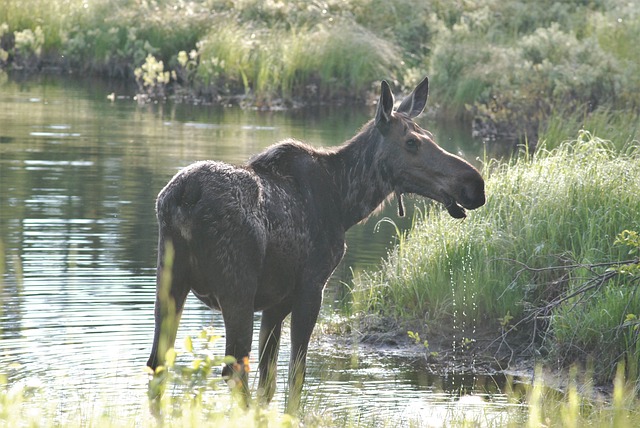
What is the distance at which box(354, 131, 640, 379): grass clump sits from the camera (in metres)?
10.4

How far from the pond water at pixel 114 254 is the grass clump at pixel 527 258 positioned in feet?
2.50

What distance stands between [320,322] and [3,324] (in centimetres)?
278

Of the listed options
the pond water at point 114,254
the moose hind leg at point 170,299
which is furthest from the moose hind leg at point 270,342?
the moose hind leg at point 170,299

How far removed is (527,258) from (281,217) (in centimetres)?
399

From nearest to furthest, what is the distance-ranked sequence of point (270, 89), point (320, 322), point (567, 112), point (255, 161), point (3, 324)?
point (255, 161) → point (3, 324) → point (320, 322) → point (567, 112) → point (270, 89)

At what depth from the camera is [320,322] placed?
11.4 meters

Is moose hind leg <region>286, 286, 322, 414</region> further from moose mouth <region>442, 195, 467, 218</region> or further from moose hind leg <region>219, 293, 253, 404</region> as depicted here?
moose mouth <region>442, 195, 467, 218</region>

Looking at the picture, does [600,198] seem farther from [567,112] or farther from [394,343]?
[567,112]

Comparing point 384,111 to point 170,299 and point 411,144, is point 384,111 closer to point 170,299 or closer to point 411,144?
point 411,144

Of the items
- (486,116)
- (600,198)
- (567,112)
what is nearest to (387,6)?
(486,116)

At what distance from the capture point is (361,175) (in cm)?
859

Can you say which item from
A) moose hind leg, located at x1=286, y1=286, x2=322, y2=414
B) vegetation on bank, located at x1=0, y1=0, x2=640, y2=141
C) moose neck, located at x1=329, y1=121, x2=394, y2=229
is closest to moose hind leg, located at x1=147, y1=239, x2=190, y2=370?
moose hind leg, located at x1=286, y1=286, x2=322, y2=414

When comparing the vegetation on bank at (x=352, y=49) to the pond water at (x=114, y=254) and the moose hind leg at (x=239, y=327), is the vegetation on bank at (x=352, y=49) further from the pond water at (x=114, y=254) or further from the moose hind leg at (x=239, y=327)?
the moose hind leg at (x=239, y=327)

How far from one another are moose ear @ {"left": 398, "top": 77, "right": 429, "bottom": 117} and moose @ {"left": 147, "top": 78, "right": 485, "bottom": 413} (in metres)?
0.01
